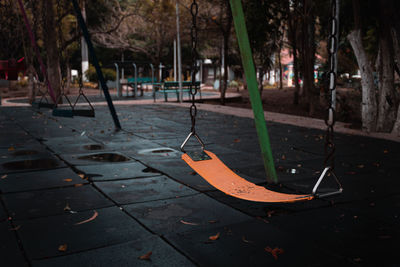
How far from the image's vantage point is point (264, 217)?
13.2 feet

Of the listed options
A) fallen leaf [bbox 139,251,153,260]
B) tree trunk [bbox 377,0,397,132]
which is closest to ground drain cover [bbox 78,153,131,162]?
fallen leaf [bbox 139,251,153,260]

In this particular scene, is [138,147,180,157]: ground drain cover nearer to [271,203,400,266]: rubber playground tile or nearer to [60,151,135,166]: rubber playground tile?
[60,151,135,166]: rubber playground tile

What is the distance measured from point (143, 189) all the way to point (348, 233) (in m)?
2.24

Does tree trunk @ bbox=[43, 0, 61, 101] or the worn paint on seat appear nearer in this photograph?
the worn paint on seat

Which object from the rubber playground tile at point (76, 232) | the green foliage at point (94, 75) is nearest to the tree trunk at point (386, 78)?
the rubber playground tile at point (76, 232)

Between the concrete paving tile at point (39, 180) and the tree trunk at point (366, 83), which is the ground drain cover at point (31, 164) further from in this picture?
the tree trunk at point (366, 83)

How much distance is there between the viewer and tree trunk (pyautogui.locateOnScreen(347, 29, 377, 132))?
9.41 m

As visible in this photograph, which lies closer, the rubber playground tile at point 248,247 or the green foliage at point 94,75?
the rubber playground tile at point 248,247

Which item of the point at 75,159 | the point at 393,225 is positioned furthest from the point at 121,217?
the point at 75,159

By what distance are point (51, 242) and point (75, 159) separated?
3307mm

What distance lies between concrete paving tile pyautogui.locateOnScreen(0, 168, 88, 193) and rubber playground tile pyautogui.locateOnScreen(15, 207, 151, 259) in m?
1.16

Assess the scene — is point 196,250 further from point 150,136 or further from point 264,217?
point 150,136

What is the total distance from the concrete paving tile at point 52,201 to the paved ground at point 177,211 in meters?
0.01

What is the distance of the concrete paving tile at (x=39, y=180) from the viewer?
5.00 m
